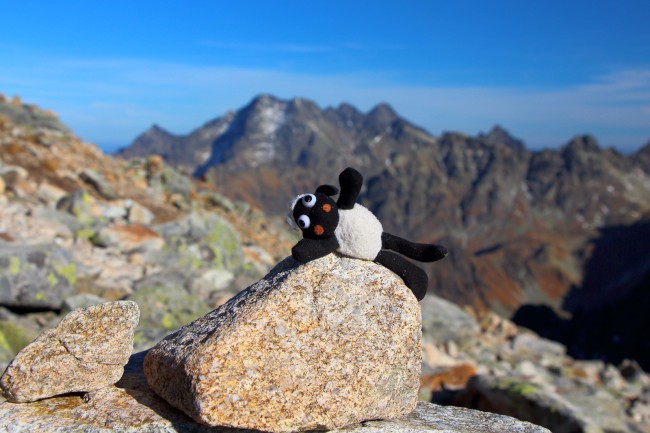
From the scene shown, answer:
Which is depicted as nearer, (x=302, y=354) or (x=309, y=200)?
(x=302, y=354)

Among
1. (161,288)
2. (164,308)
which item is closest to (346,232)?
(164,308)

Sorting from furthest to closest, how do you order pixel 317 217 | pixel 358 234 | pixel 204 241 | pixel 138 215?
pixel 138 215 → pixel 204 241 → pixel 358 234 → pixel 317 217

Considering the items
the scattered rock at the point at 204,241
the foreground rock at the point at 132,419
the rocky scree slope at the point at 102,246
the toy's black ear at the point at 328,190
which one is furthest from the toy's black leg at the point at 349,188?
the scattered rock at the point at 204,241

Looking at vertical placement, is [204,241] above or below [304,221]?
below

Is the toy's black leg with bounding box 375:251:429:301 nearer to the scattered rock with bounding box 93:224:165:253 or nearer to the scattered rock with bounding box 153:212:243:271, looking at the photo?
the scattered rock with bounding box 153:212:243:271

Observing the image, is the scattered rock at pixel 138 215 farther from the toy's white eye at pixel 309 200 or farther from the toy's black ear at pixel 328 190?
the toy's white eye at pixel 309 200

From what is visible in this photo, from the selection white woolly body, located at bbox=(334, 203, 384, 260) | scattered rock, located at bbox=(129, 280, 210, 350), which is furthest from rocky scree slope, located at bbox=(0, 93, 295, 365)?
white woolly body, located at bbox=(334, 203, 384, 260)

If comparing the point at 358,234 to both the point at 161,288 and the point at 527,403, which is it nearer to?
the point at 161,288

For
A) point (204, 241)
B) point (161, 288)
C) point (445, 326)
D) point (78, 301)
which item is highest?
point (204, 241)
